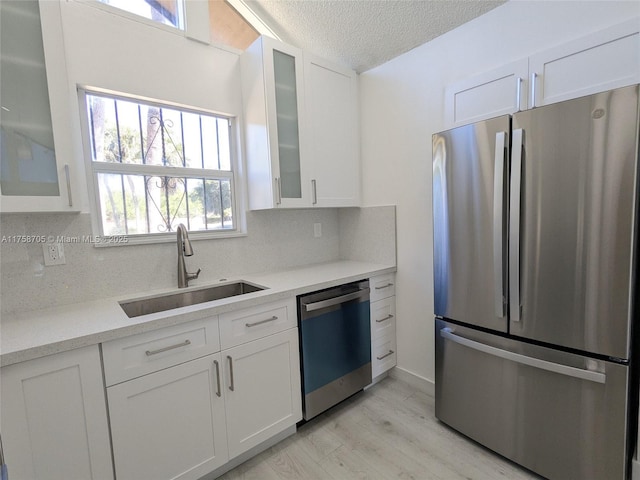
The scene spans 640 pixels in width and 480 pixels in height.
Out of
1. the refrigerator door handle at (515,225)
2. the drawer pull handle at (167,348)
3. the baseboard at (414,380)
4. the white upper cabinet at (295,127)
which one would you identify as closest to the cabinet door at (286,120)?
the white upper cabinet at (295,127)

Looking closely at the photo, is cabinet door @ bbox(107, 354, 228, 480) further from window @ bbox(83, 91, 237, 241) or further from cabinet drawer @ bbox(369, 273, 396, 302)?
cabinet drawer @ bbox(369, 273, 396, 302)

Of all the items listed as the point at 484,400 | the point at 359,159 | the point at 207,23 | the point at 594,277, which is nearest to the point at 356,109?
the point at 359,159

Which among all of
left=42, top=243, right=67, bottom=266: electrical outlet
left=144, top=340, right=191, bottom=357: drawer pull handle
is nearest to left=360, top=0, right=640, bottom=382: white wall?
left=144, top=340, right=191, bottom=357: drawer pull handle

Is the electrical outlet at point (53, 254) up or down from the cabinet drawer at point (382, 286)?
up

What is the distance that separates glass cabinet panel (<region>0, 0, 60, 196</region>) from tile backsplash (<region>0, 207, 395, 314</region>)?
30 cm

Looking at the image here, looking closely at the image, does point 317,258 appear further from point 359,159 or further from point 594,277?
point 594,277

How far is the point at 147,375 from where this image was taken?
131cm

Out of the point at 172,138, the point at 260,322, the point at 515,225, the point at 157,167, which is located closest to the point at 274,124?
the point at 172,138

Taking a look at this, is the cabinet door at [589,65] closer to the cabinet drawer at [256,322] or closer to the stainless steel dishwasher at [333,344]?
the stainless steel dishwasher at [333,344]

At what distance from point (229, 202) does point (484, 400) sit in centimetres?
202

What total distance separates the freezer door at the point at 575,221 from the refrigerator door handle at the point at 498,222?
0.05m

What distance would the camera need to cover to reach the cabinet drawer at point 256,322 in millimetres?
1538

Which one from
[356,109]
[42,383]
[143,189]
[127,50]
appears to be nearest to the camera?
[42,383]

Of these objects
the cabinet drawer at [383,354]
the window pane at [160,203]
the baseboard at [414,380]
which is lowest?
the baseboard at [414,380]
